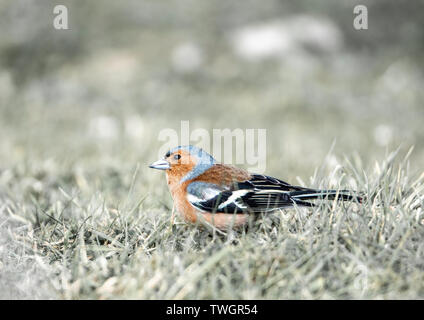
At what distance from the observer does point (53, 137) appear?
7102mm

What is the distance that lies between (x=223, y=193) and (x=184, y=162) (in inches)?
17.1

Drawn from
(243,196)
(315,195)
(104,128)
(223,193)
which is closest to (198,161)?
(223,193)

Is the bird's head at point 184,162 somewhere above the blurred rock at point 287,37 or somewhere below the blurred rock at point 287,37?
below

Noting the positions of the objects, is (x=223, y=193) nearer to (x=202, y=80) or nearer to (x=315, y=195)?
(x=315, y=195)

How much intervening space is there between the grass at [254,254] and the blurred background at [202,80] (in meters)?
1.75

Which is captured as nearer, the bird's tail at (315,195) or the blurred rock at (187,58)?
the bird's tail at (315,195)

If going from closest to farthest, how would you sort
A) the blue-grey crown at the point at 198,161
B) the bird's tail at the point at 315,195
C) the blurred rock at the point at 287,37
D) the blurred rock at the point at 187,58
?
the bird's tail at the point at 315,195, the blue-grey crown at the point at 198,161, the blurred rock at the point at 187,58, the blurred rock at the point at 287,37

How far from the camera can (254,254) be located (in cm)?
284

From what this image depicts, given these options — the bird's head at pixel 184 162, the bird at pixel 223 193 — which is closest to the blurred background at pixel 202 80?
the bird's head at pixel 184 162

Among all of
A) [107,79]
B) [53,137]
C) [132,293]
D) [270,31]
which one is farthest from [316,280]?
[270,31]

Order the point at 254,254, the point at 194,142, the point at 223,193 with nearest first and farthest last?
the point at 254,254 → the point at 223,193 → the point at 194,142

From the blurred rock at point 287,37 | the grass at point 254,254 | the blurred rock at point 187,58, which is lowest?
the grass at point 254,254

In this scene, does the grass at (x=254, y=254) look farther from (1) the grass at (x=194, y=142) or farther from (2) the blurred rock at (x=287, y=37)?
(2) the blurred rock at (x=287, y=37)

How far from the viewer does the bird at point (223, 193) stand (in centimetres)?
328
